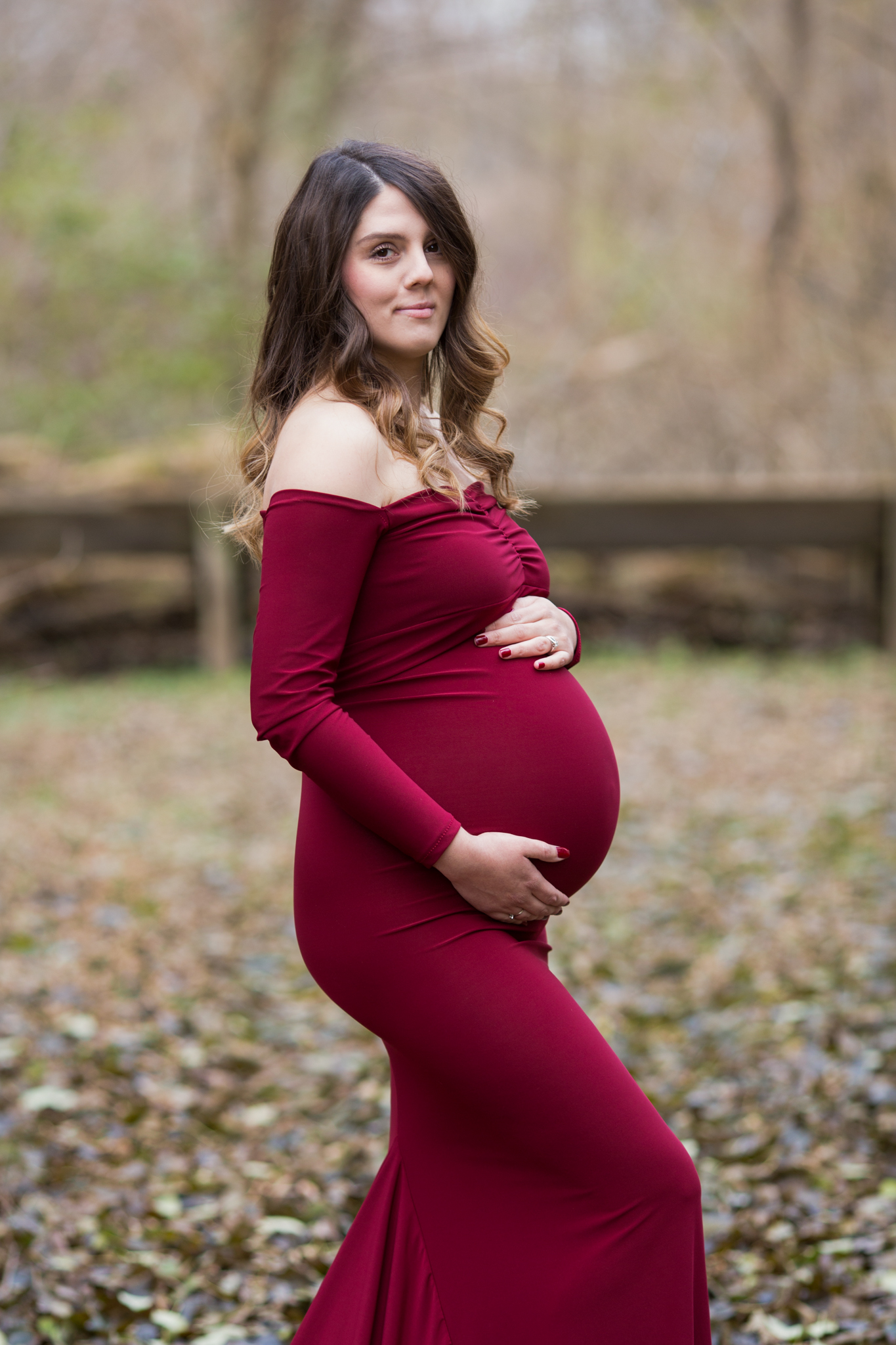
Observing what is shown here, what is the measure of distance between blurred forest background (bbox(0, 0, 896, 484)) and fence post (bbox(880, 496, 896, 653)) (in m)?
2.65

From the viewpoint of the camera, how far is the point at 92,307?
11719 millimetres

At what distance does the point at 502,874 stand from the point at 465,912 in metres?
0.09

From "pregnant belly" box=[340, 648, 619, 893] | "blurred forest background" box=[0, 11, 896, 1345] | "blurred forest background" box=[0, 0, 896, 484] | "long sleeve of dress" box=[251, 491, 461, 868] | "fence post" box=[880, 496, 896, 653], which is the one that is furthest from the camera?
"blurred forest background" box=[0, 0, 896, 484]

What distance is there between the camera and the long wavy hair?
1737 mm

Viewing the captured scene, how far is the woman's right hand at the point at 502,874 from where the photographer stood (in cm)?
165

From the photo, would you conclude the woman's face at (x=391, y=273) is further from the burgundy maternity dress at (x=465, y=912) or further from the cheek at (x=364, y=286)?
the burgundy maternity dress at (x=465, y=912)

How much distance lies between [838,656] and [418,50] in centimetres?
944

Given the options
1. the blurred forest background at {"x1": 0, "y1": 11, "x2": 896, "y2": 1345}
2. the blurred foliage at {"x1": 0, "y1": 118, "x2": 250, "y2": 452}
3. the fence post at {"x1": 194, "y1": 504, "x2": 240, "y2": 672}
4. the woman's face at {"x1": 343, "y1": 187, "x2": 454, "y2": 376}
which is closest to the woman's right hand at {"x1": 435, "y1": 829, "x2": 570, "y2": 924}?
the woman's face at {"x1": 343, "y1": 187, "x2": 454, "y2": 376}

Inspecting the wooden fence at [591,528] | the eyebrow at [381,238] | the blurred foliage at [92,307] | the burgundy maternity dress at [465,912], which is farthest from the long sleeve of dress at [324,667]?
the blurred foliage at [92,307]

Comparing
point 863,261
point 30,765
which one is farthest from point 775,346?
point 30,765

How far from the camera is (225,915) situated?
209 inches

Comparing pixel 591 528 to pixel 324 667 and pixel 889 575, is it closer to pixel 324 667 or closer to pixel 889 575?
pixel 889 575

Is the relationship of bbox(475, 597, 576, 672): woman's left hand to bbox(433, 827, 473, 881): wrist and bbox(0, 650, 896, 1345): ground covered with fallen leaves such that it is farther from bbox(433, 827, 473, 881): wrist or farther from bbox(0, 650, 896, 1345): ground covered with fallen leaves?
bbox(0, 650, 896, 1345): ground covered with fallen leaves

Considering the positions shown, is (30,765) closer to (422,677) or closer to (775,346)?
(422,677)
